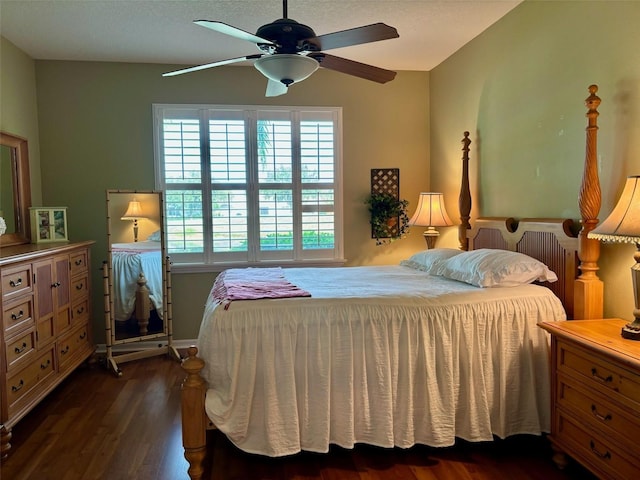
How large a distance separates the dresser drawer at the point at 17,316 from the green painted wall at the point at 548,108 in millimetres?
3335

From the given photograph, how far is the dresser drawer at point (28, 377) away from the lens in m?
2.47

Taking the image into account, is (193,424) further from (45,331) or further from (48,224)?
(48,224)

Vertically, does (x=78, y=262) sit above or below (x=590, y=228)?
below

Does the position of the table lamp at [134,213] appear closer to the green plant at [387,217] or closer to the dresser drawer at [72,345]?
the dresser drawer at [72,345]

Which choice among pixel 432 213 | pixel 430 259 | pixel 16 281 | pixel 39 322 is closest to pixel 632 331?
pixel 430 259

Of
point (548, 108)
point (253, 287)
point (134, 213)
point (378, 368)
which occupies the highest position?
point (548, 108)

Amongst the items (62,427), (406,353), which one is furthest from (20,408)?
(406,353)

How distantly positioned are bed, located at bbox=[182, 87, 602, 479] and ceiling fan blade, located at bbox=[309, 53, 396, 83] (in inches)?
43.6

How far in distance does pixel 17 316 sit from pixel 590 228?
3.30 metres

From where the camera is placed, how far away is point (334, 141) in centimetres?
436

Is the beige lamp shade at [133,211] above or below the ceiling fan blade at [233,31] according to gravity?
below

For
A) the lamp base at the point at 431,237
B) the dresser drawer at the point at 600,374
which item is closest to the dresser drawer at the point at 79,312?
the lamp base at the point at 431,237

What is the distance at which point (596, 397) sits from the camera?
189cm

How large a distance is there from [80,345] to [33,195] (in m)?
1.41
